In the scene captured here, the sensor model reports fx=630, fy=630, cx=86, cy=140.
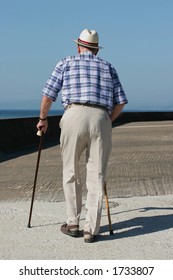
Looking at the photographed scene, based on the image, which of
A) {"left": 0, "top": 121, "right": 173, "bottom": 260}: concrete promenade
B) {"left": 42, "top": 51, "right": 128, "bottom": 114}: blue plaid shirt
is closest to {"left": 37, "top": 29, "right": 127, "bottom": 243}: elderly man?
{"left": 42, "top": 51, "right": 128, "bottom": 114}: blue plaid shirt

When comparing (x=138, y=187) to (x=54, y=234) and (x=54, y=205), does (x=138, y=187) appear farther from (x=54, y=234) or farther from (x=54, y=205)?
(x=54, y=234)

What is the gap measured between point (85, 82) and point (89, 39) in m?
0.43

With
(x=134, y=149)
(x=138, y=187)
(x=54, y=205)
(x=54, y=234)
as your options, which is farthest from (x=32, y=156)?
(x=54, y=234)

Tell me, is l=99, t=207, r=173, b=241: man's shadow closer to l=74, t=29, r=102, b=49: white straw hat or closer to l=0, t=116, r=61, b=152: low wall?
l=74, t=29, r=102, b=49: white straw hat

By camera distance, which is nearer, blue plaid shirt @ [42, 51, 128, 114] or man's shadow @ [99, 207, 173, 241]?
blue plaid shirt @ [42, 51, 128, 114]

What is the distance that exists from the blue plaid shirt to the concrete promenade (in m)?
1.24

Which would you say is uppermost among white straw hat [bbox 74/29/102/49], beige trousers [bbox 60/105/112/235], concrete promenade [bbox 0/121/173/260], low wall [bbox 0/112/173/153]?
white straw hat [bbox 74/29/102/49]

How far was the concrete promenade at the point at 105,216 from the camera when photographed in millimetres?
5367

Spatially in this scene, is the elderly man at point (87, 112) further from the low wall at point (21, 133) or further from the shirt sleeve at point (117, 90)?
the low wall at point (21, 133)

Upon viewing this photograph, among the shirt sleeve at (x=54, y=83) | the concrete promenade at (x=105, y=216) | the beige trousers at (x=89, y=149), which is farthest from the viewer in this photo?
the shirt sleeve at (x=54, y=83)

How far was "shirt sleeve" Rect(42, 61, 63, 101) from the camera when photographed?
5.78 m

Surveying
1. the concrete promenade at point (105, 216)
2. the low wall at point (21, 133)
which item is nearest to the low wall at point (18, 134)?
the low wall at point (21, 133)

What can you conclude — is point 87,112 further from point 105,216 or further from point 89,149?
point 105,216

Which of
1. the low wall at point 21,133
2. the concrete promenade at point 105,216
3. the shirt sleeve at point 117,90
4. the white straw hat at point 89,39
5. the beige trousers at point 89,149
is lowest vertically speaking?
the low wall at point 21,133
